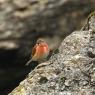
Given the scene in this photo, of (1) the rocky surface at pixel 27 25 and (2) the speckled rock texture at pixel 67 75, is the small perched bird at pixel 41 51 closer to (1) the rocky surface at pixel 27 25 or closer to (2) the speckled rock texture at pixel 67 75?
(2) the speckled rock texture at pixel 67 75

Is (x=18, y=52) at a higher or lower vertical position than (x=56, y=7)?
lower

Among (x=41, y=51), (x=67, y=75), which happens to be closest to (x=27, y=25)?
(x=41, y=51)

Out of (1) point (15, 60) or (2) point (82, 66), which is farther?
(1) point (15, 60)

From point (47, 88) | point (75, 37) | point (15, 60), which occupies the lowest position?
point (15, 60)

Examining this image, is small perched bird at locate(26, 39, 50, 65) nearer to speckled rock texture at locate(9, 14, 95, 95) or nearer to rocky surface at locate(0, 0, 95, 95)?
speckled rock texture at locate(9, 14, 95, 95)

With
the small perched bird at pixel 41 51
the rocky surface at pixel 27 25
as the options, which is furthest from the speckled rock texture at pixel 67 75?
the rocky surface at pixel 27 25

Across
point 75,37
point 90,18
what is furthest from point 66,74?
point 90,18

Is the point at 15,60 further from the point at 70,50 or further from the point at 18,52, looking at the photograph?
the point at 70,50
